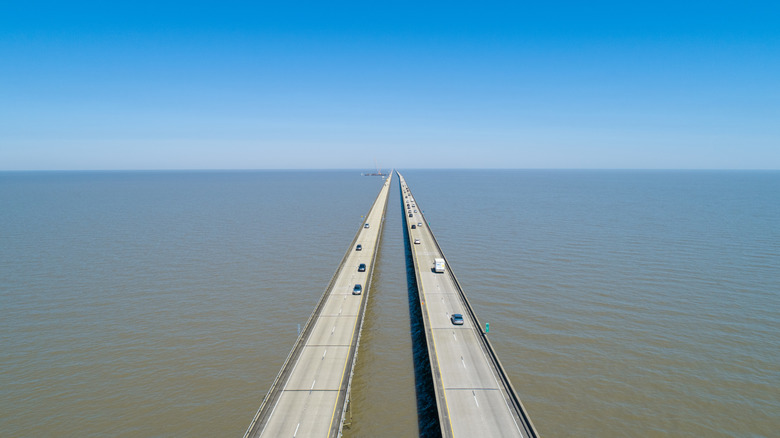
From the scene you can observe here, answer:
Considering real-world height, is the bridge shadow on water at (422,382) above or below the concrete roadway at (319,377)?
below

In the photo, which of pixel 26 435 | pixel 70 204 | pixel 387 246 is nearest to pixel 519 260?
pixel 387 246

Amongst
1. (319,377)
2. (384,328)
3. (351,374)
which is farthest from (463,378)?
(384,328)

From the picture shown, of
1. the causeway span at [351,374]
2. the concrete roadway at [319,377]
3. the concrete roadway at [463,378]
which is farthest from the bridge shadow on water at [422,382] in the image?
Answer: the concrete roadway at [319,377]

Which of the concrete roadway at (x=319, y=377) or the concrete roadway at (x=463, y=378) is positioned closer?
the concrete roadway at (x=319, y=377)

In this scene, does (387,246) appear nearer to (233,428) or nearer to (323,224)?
(323,224)

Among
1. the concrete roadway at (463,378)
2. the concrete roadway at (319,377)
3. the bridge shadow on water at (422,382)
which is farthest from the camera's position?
the bridge shadow on water at (422,382)

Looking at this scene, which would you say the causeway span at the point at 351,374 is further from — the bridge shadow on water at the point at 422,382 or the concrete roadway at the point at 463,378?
the bridge shadow on water at the point at 422,382
